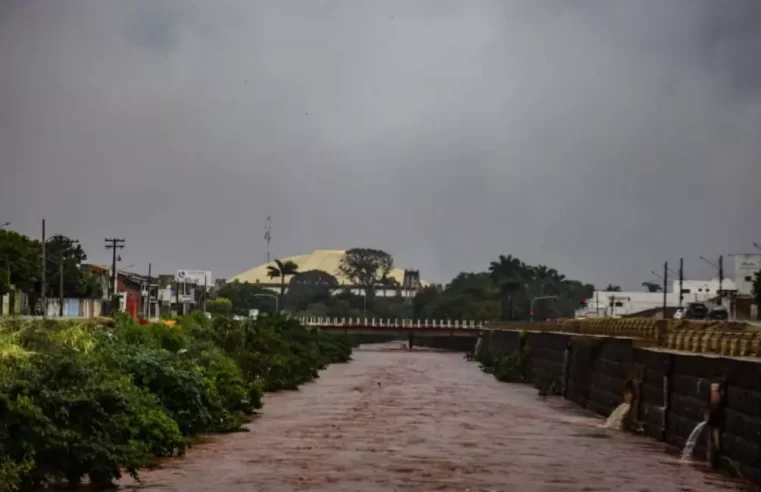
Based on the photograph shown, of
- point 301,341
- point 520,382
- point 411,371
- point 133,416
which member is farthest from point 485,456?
point 301,341

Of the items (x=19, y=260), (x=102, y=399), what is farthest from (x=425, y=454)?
(x=19, y=260)

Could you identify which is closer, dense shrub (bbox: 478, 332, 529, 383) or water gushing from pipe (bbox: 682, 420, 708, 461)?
water gushing from pipe (bbox: 682, 420, 708, 461)

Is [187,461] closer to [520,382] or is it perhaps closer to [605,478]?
[605,478]

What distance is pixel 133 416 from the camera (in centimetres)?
2766

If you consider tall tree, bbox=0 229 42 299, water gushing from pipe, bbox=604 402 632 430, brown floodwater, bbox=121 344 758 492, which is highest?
tall tree, bbox=0 229 42 299

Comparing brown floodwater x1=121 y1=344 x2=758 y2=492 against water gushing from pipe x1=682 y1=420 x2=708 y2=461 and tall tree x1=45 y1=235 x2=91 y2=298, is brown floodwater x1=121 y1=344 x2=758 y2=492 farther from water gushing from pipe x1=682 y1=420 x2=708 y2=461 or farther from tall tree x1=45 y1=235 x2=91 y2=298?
tall tree x1=45 y1=235 x2=91 y2=298

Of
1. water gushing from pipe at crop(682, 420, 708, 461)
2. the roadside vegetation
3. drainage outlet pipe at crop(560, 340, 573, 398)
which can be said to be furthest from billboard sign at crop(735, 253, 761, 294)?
water gushing from pipe at crop(682, 420, 708, 461)

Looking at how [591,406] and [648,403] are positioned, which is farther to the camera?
[591,406]

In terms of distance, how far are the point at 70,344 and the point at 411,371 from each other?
66820 mm

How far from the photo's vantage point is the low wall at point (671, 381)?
28.9 metres

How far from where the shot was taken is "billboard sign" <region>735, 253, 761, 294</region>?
154500 millimetres

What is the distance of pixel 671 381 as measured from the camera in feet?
125

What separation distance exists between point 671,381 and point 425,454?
8789 millimetres

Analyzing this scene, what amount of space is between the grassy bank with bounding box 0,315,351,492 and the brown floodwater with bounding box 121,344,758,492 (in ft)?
3.12
